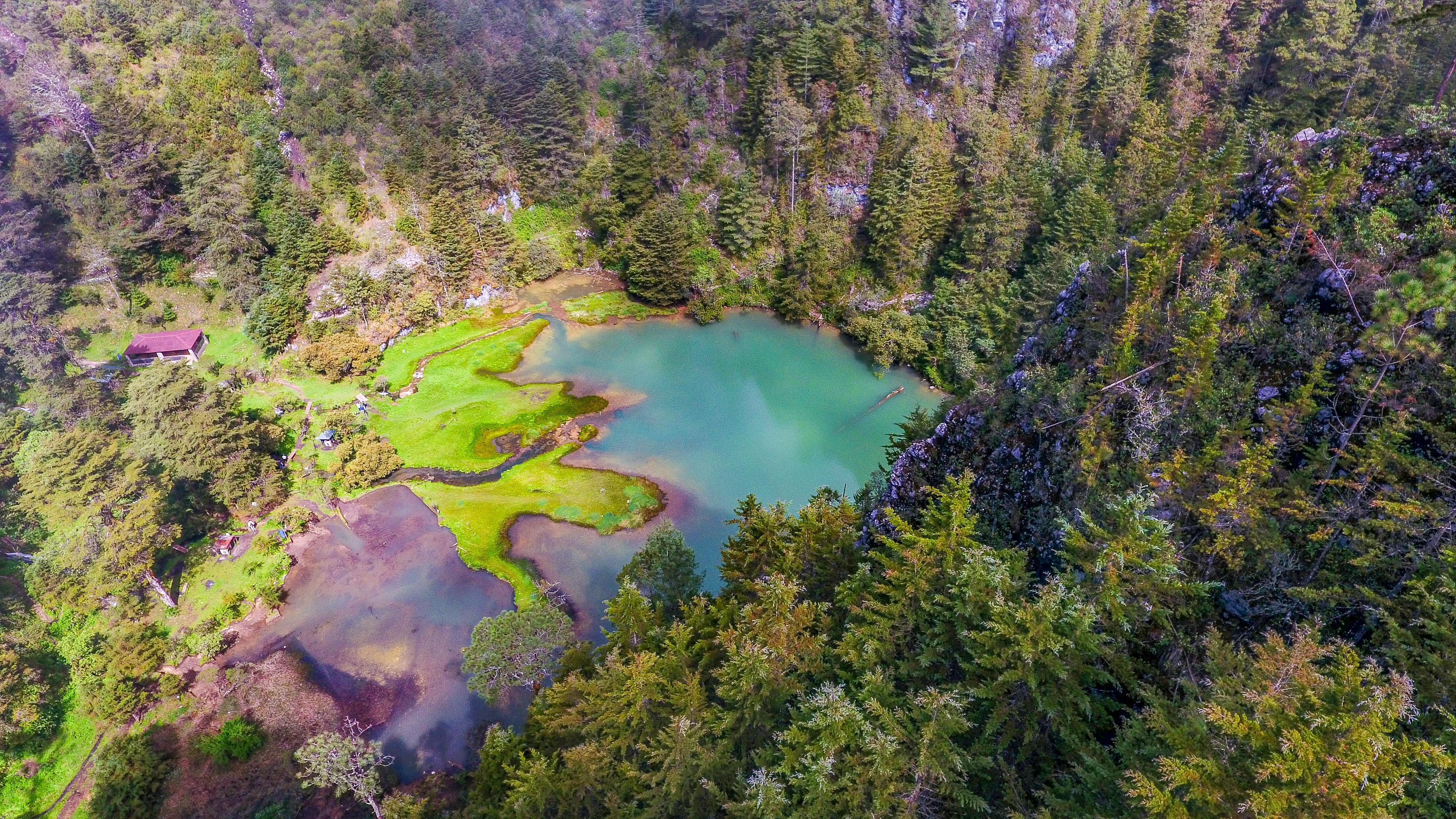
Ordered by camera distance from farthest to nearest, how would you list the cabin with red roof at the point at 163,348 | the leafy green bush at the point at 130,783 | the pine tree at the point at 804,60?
1. the pine tree at the point at 804,60
2. the cabin with red roof at the point at 163,348
3. the leafy green bush at the point at 130,783

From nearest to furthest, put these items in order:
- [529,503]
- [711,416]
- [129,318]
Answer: [529,503] → [711,416] → [129,318]

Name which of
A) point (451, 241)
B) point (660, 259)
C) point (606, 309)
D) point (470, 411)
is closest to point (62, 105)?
point (451, 241)

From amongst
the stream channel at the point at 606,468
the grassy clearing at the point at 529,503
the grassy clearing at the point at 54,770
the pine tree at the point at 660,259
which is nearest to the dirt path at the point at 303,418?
the stream channel at the point at 606,468

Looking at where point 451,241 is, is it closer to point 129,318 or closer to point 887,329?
point 129,318

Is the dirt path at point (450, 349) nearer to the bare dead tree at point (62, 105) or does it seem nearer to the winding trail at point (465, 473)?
the winding trail at point (465, 473)

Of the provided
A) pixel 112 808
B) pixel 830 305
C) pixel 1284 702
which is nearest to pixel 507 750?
pixel 112 808

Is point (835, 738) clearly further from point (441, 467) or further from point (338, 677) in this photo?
point (441, 467)
